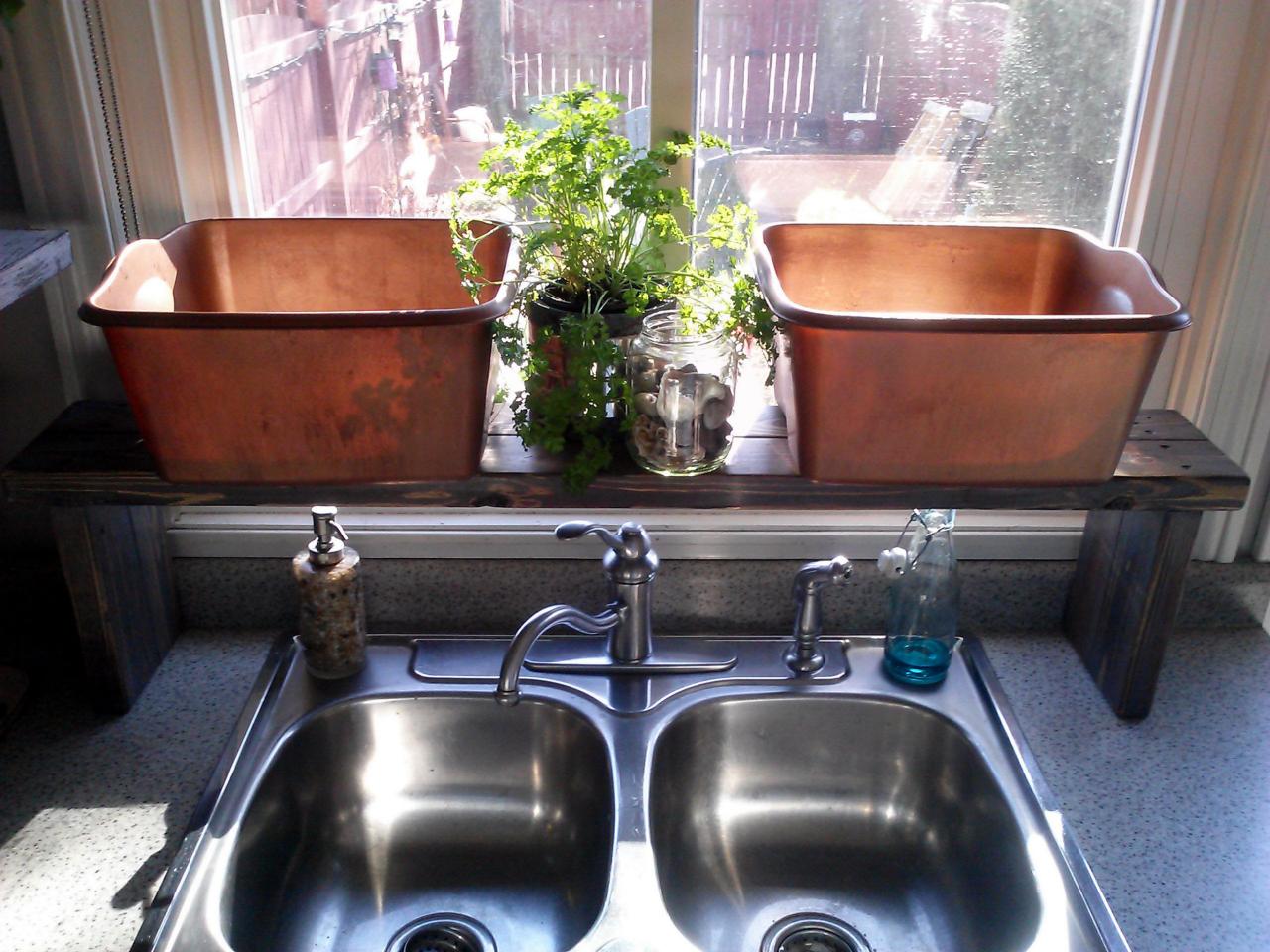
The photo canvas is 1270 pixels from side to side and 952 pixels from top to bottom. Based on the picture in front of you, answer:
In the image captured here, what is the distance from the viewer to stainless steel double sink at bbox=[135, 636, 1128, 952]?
114cm

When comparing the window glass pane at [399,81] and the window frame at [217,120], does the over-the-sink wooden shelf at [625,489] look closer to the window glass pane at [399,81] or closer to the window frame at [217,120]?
the window frame at [217,120]

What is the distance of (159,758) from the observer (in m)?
1.21

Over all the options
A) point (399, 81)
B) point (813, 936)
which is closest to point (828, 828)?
point (813, 936)

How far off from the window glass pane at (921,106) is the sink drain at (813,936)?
31.3 inches

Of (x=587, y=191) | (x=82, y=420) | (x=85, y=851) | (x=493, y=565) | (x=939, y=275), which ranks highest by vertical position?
(x=587, y=191)

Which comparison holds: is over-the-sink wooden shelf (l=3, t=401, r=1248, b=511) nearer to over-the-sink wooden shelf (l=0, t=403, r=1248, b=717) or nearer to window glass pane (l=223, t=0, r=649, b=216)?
over-the-sink wooden shelf (l=0, t=403, r=1248, b=717)

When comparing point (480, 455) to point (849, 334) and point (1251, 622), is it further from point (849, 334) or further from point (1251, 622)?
point (1251, 622)

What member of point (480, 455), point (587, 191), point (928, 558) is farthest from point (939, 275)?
point (480, 455)

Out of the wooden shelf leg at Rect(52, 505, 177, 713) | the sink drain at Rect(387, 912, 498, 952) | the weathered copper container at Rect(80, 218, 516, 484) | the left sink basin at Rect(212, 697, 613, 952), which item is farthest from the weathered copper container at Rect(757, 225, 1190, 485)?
the wooden shelf leg at Rect(52, 505, 177, 713)

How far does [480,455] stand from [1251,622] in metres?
1.02

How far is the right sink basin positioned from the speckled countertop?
0.10 metres

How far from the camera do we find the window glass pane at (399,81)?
1.26 meters

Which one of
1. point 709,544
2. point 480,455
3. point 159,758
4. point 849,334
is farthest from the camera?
point 709,544

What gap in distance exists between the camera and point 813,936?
1.15 meters
